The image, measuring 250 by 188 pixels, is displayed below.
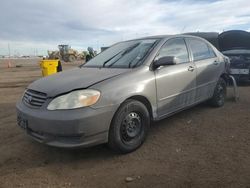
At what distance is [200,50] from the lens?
5484mm

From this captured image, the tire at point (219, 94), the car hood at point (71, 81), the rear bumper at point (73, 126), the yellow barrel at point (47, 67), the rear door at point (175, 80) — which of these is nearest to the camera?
the rear bumper at point (73, 126)

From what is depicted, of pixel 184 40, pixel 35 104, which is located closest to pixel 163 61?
pixel 184 40

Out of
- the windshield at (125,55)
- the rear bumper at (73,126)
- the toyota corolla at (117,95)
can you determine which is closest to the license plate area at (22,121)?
the toyota corolla at (117,95)

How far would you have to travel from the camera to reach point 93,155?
3846mm

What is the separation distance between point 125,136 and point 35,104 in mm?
1290

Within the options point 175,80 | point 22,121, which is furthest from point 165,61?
point 22,121

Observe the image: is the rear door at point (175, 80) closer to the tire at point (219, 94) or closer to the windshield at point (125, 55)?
the windshield at point (125, 55)

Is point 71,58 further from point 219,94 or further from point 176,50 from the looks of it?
point 176,50

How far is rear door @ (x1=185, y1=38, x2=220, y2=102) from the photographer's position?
5194 millimetres

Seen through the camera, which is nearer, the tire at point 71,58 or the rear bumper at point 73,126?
the rear bumper at point 73,126

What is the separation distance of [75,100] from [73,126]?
1.08ft

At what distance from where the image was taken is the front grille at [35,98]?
361 cm

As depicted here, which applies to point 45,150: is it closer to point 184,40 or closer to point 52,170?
point 52,170

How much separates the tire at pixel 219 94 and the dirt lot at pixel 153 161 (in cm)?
101
